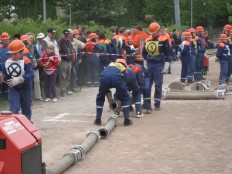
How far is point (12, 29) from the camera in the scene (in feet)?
57.4

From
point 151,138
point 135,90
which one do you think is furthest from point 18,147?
point 135,90

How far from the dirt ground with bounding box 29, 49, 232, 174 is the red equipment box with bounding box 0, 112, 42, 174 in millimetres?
2275

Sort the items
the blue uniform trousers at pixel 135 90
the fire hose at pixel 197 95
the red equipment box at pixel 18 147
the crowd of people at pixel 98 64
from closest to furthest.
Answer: the red equipment box at pixel 18 147, the crowd of people at pixel 98 64, the blue uniform trousers at pixel 135 90, the fire hose at pixel 197 95

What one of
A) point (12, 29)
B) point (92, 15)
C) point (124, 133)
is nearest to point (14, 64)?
point (124, 133)

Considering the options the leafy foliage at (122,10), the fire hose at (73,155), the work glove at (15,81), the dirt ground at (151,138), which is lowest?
the dirt ground at (151,138)

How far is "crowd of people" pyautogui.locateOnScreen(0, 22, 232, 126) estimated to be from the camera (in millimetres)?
10867

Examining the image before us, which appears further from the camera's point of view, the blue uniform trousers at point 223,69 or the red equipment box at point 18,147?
the blue uniform trousers at point 223,69

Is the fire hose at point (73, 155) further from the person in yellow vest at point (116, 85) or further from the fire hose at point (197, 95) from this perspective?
the fire hose at point (197, 95)

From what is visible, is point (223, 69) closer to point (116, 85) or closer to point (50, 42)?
point (50, 42)

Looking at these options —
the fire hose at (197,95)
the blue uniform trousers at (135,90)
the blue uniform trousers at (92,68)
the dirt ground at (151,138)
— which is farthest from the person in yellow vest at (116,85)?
the blue uniform trousers at (92,68)

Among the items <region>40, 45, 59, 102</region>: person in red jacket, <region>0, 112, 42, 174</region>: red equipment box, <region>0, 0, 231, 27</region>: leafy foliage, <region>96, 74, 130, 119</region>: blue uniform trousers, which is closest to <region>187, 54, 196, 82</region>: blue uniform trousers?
<region>40, 45, 59, 102</region>: person in red jacket

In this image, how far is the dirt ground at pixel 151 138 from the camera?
28.3 ft

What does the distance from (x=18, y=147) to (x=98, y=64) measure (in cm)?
1440

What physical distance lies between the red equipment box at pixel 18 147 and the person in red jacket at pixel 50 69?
9.64 m
